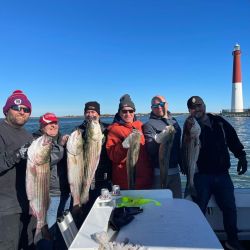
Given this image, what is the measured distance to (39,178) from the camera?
10.3 feet

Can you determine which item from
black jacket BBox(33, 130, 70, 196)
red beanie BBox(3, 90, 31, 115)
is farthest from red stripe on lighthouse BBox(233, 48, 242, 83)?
red beanie BBox(3, 90, 31, 115)

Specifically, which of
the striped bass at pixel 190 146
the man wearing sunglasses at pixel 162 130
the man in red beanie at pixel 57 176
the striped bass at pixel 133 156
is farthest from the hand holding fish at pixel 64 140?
the striped bass at pixel 190 146

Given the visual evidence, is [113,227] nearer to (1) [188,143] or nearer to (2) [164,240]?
(2) [164,240]

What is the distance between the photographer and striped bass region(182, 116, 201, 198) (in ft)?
13.5

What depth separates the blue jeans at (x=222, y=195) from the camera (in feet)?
14.0

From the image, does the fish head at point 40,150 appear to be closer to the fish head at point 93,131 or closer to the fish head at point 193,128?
the fish head at point 93,131

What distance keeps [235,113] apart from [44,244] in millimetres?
60865

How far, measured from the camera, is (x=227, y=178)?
14.3ft

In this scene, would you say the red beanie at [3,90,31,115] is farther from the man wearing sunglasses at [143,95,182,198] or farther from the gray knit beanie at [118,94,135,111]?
the man wearing sunglasses at [143,95,182,198]

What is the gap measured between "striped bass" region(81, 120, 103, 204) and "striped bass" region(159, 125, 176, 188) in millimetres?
934

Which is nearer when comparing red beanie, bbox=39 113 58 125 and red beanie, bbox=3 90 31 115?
red beanie, bbox=3 90 31 115

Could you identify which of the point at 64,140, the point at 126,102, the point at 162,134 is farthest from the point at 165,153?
the point at 64,140

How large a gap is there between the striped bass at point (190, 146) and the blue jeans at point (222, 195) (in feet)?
0.72

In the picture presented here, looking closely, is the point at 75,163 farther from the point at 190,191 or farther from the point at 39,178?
the point at 190,191
